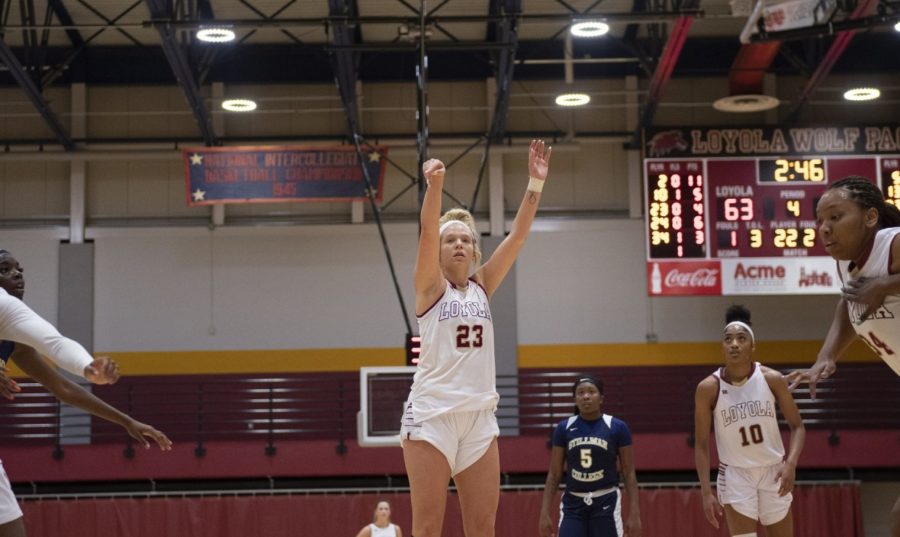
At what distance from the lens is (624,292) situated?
64.7 ft

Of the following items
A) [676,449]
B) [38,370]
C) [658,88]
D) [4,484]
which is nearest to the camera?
[4,484]

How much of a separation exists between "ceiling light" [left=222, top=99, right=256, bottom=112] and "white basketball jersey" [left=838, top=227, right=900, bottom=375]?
14.6 metres

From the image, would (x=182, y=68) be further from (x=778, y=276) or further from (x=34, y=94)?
(x=778, y=276)

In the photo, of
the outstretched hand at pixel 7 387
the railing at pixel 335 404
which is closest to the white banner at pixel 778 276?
the railing at pixel 335 404

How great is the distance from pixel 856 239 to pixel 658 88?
13.3 metres

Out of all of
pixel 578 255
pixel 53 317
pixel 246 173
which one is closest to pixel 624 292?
pixel 578 255

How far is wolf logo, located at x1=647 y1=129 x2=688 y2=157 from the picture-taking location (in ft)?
57.3

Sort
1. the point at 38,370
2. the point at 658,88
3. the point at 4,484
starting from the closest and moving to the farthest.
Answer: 1. the point at 4,484
2. the point at 38,370
3. the point at 658,88

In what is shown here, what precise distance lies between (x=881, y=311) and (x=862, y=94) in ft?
49.2

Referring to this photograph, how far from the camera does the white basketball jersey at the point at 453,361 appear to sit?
5031 mm

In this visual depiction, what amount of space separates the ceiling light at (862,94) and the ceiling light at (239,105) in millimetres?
9901

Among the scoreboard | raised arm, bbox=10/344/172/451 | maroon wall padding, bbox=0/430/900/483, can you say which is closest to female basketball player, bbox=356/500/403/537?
maroon wall padding, bbox=0/430/900/483

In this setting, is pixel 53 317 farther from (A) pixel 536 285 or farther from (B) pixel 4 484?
(B) pixel 4 484

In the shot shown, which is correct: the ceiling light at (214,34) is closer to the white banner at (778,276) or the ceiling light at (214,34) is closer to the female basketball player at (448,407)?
the white banner at (778,276)
